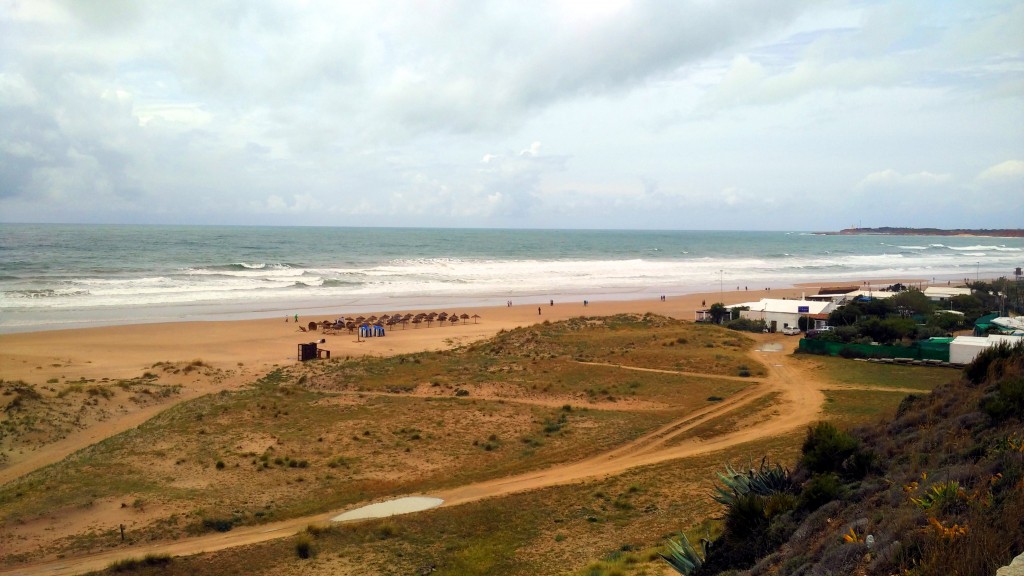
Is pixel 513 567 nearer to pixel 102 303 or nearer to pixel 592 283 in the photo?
pixel 102 303

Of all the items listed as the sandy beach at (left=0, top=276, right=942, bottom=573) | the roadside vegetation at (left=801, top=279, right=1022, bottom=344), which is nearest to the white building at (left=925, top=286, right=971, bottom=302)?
the roadside vegetation at (left=801, top=279, right=1022, bottom=344)

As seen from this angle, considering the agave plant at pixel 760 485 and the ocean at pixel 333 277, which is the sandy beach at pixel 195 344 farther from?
the agave plant at pixel 760 485

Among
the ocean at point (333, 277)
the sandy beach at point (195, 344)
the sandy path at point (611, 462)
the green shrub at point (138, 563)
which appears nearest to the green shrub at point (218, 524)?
the sandy path at point (611, 462)

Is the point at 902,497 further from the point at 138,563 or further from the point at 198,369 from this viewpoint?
the point at 198,369

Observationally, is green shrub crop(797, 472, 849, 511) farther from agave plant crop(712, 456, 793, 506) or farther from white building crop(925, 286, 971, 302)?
white building crop(925, 286, 971, 302)

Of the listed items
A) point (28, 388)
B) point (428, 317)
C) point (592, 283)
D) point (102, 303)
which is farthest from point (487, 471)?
point (592, 283)

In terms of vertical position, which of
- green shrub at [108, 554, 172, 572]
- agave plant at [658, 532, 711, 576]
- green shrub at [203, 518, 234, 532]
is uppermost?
agave plant at [658, 532, 711, 576]

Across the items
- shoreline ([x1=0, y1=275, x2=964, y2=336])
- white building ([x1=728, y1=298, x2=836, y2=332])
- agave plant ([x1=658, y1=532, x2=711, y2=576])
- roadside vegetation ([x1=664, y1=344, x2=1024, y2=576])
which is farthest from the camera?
shoreline ([x1=0, y1=275, x2=964, y2=336])
